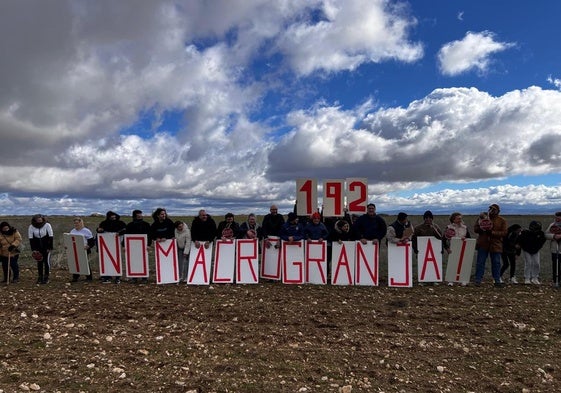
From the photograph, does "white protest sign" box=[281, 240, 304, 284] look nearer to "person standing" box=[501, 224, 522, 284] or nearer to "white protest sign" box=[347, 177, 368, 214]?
"white protest sign" box=[347, 177, 368, 214]

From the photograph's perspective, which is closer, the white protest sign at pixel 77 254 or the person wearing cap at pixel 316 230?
the person wearing cap at pixel 316 230

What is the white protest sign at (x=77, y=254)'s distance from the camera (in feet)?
53.9

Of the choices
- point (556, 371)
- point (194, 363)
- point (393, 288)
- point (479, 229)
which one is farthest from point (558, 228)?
point (194, 363)

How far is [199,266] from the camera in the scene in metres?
15.5

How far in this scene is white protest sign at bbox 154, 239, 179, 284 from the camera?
15.6 meters

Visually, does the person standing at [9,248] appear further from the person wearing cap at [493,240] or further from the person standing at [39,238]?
the person wearing cap at [493,240]

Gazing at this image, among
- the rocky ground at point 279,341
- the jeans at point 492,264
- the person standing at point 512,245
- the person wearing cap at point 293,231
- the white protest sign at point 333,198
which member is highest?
the white protest sign at point 333,198

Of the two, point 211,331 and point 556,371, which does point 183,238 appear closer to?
point 211,331

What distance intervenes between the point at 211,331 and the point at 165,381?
2675 millimetres

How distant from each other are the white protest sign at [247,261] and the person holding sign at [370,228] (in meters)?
3.40

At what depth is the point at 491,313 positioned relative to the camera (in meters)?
11.4

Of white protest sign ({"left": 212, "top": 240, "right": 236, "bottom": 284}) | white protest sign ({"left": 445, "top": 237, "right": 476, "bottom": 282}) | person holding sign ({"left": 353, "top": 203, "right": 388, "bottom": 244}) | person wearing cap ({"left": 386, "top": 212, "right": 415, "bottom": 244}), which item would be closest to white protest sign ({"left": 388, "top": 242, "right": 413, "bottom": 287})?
person wearing cap ({"left": 386, "top": 212, "right": 415, "bottom": 244})

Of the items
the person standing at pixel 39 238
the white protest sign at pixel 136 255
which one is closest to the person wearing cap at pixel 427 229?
the white protest sign at pixel 136 255

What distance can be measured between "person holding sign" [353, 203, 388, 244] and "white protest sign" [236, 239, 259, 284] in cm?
340
